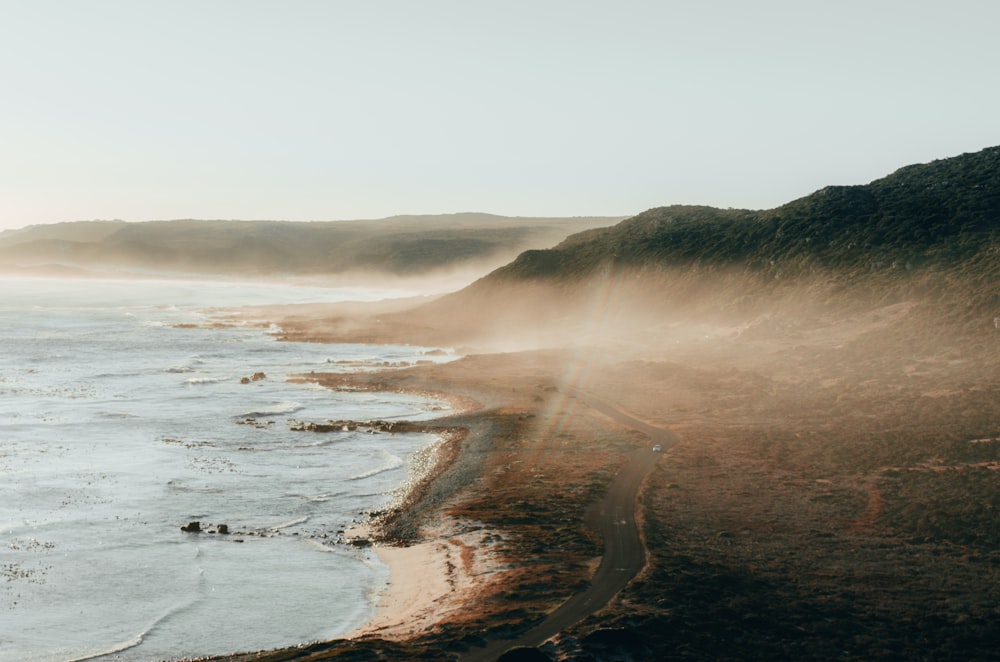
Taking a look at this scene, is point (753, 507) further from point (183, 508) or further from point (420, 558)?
point (183, 508)

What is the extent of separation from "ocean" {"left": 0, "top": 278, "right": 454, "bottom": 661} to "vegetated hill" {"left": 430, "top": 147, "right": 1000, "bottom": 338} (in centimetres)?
4963

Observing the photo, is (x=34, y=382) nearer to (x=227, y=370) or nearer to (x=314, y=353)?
(x=227, y=370)

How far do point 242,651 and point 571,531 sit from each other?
12920 millimetres

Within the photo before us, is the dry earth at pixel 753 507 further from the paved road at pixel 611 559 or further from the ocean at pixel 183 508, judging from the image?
the ocean at pixel 183 508

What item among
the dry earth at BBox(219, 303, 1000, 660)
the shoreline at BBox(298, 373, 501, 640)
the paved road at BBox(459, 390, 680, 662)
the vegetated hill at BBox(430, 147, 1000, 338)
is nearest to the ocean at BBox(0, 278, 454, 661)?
the shoreline at BBox(298, 373, 501, 640)

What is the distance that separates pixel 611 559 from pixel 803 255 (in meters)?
83.0

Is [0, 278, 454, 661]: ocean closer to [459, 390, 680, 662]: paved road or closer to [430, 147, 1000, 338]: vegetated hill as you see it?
[459, 390, 680, 662]: paved road

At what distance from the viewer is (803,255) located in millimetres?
103625

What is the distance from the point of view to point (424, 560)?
30406mm

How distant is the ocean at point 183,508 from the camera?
25359 millimetres

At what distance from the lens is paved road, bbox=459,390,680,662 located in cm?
2280

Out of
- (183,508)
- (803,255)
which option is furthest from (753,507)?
(803,255)

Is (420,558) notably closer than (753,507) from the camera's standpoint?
Yes

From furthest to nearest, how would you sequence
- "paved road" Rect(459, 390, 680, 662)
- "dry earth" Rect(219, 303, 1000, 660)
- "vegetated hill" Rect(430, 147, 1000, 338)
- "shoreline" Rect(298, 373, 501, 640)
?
"vegetated hill" Rect(430, 147, 1000, 338), "shoreline" Rect(298, 373, 501, 640), "dry earth" Rect(219, 303, 1000, 660), "paved road" Rect(459, 390, 680, 662)
